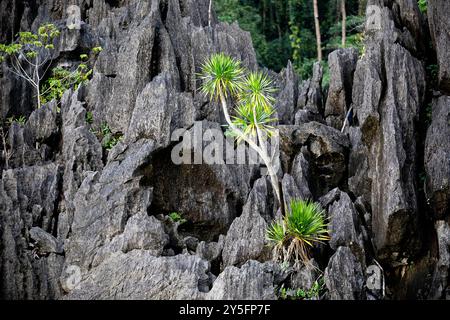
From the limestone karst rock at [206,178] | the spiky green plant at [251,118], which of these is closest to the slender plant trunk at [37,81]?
the limestone karst rock at [206,178]

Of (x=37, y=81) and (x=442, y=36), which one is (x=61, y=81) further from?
(x=442, y=36)

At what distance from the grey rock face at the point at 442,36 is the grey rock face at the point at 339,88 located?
3.21m

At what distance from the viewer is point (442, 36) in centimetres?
1908

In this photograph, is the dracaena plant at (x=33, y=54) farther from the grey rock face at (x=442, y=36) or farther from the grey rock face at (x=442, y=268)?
the grey rock face at (x=442, y=268)

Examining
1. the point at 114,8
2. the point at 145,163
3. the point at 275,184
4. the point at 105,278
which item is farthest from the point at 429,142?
the point at 114,8

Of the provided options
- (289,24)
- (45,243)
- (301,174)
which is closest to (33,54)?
(45,243)

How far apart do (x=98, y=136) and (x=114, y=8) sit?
29.1ft

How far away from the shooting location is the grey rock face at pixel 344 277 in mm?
15195

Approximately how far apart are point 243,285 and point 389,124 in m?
7.40

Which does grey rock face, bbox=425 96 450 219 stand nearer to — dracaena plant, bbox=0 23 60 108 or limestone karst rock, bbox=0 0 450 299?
limestone karst rock, bbox=0 0 450 299

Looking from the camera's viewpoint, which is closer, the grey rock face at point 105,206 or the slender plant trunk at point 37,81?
the grey rock face at point 105,206

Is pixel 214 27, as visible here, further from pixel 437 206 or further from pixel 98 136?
pixel 437 206

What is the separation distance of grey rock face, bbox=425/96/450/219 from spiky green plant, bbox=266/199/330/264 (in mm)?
3625

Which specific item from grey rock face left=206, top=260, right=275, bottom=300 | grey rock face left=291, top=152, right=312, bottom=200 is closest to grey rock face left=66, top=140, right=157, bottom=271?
grey rock face left=206, top=260, right=275, bottom=300
